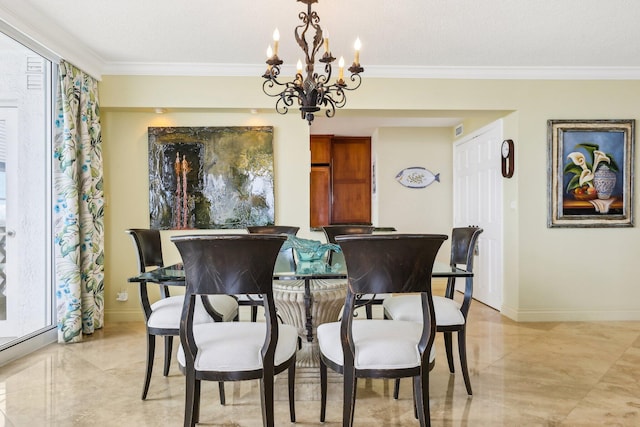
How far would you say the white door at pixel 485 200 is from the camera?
462cm

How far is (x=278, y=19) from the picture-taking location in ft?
9.96

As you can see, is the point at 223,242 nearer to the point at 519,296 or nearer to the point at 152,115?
the point at 152,115

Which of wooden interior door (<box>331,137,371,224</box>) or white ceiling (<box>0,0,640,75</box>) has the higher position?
white ceiling (<box>0,0,640,75</box>)

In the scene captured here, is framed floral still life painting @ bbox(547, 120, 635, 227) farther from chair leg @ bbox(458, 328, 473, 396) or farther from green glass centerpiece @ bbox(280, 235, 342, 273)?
green glass centerpiece @ bbox(280, 235, 342, 273)

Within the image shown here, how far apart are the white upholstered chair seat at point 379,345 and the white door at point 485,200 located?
2956mm

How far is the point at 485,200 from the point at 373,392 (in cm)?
314

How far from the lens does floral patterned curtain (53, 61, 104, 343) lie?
345cm

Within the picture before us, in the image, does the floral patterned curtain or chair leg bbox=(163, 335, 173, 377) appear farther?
the floral patterned curtain

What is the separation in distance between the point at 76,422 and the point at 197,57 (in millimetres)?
2922

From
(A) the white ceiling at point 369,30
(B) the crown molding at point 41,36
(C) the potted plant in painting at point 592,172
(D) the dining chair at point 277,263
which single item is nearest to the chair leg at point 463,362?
(D) the dining chair at point 277,263

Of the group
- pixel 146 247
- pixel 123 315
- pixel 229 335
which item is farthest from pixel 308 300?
pixel 123 315

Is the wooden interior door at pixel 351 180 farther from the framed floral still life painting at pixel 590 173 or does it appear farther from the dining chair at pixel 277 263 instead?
the dining chair at pixel 277 263

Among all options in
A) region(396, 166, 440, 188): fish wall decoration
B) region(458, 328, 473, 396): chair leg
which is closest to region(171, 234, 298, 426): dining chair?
region(458, 328, 473, 396): chair leg

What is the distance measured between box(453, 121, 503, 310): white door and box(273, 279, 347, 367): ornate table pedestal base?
253cm
